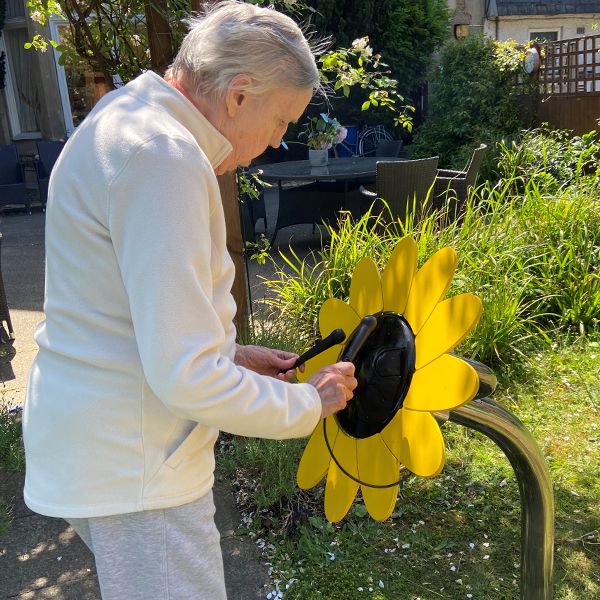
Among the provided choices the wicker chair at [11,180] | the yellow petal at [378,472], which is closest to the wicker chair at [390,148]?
the wicker chair at [11,180]

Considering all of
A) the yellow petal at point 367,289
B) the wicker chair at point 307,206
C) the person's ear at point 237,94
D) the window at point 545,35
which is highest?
the window at point 545,35

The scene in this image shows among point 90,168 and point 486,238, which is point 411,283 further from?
point 486,238

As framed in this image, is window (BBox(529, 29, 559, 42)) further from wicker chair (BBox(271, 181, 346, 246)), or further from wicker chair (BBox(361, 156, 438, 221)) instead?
wicker chair (BBox(361, 156, 438, 221))

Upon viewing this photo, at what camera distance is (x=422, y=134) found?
35.7 feet

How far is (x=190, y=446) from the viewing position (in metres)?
1.22

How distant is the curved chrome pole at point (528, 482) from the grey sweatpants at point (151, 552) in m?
0.55

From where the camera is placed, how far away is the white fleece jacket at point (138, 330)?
3.40 feet

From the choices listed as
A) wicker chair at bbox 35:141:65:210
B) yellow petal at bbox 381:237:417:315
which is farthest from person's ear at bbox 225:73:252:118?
wicker chair at bbox 35:141:65:210

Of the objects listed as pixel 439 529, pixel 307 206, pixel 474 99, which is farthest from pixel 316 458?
pixel 474 99

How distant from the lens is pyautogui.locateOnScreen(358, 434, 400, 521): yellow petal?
4.32 feet

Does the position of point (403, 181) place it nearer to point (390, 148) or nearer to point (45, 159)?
point (390, 148)

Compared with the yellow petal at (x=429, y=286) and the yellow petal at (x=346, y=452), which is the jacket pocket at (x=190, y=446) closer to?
the yellow petal at (x=346, y=452)

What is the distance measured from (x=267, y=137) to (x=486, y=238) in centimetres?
310

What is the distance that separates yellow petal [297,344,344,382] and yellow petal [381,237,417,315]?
0.18 m
